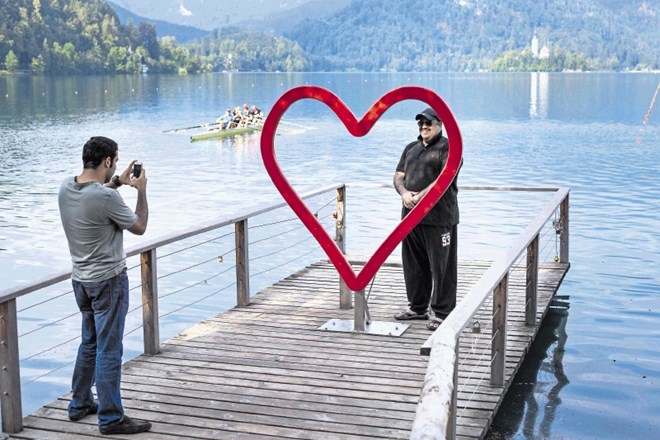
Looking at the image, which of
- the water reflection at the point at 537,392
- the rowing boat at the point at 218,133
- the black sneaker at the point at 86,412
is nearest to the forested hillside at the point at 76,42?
the rowing boat at the point at 218,133

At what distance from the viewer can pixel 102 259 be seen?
5207 millimetres

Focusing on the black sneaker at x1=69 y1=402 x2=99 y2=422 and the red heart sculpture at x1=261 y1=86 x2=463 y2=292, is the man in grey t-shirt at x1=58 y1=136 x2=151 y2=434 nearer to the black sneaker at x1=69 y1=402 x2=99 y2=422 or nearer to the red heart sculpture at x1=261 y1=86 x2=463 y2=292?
the black sneaker at x1=69 y1=402 x2=99 y2=422

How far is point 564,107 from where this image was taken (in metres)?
70.0

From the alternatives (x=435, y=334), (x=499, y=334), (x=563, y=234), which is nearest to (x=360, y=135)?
(x=499, y=334)

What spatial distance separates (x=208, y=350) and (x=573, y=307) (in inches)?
241

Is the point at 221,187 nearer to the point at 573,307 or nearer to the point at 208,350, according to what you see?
the point at 573,307

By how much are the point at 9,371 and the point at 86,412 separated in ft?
1.67

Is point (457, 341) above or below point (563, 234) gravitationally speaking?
above

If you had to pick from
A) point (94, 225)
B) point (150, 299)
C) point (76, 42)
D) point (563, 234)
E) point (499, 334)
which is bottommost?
point (563, 234)

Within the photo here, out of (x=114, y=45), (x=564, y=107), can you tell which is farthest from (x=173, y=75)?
(x=564, y=107)

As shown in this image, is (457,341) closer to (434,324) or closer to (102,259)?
(102,259)

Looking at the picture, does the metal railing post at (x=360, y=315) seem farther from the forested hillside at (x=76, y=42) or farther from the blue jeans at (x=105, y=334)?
the forested hillside at (x=76, y=42)

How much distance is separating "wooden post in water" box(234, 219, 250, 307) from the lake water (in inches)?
73.2

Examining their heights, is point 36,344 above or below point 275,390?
below
